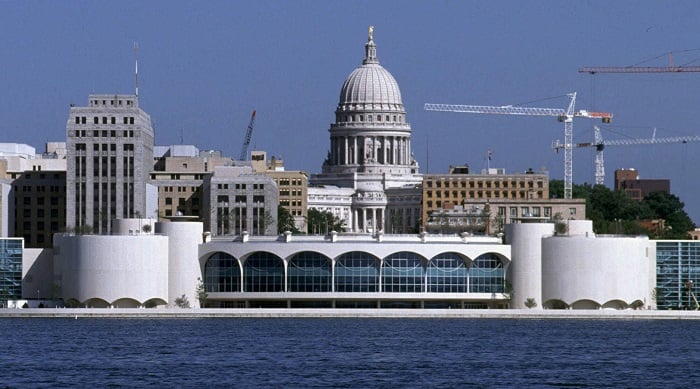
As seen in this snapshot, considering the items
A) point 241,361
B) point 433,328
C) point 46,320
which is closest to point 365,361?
point 241,361

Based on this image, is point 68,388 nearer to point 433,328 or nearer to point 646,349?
point 646,349

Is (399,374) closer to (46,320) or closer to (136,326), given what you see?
(136,326)

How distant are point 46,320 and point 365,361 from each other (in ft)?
188

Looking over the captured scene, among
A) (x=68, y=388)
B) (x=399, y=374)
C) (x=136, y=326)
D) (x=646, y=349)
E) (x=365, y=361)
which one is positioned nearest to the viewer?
(x=68, y=388)

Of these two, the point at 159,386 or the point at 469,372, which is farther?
the point at 469,372

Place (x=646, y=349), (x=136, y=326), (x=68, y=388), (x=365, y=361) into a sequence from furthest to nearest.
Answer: (x=136, y=326) → (x=646, y=349) → (x=365, y=361) → (x=68, y=388)

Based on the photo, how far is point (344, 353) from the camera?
505 ft

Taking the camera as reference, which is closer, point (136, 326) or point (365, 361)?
point (365, 361)

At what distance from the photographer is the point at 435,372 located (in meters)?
138

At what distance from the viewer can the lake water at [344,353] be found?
133 metres

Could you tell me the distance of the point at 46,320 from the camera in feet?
647

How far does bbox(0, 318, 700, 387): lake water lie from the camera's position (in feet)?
436

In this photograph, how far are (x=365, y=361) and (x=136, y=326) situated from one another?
141 ft

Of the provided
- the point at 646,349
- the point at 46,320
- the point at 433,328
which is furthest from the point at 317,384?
the point at 46,320
